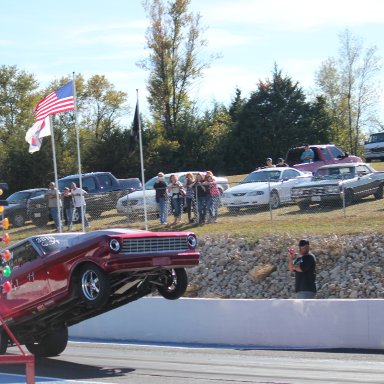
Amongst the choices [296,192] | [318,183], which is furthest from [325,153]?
[318,183]

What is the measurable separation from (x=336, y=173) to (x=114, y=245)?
1679cm

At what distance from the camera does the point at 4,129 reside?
226 feet

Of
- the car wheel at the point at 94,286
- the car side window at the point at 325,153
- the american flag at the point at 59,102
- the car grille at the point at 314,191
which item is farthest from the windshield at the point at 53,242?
the car side window at the point at 325,153

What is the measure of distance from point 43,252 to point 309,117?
41048 mm

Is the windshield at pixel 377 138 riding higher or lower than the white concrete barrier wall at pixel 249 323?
higher

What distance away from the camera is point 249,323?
627 inches

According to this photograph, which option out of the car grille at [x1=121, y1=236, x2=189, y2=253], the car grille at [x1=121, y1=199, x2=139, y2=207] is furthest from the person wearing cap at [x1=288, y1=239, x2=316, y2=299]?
the car grille at [x1=121, y1=199, x2=139, y2=207]

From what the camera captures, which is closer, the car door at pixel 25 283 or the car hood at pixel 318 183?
the car door at pixel 25 283

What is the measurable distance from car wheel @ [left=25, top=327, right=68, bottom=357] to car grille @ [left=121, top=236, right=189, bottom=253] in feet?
8.57

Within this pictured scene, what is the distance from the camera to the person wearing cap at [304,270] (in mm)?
16484

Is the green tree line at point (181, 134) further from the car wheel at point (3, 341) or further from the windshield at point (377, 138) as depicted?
the car wheel at point (3, 341)

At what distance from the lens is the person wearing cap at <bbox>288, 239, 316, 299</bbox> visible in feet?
54.1

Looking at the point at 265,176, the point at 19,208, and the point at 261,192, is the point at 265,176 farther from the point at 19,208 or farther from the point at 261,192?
the point at 19,208

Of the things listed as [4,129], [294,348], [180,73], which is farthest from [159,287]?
[4,129]
